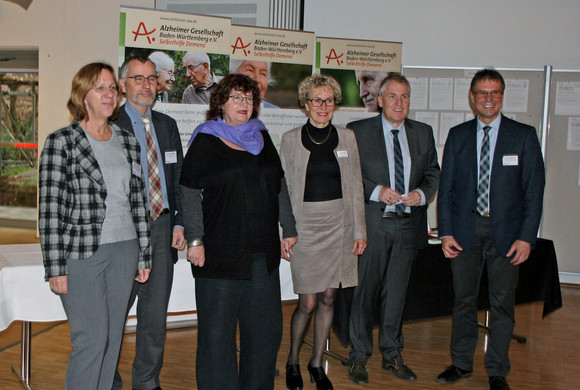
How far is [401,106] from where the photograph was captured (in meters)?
3.29

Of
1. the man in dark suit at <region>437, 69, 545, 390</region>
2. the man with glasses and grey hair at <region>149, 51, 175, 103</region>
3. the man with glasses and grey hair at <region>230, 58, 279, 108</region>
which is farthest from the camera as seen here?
the man with glasses and grey hair at <region>230, 58, 279, 108</region>

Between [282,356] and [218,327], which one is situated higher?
[218,327]

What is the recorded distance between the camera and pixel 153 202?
109 inches

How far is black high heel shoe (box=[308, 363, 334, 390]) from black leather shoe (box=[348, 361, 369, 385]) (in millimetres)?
239

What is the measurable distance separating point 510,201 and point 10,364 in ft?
10.6

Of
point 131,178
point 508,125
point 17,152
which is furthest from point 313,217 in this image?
point 17,152

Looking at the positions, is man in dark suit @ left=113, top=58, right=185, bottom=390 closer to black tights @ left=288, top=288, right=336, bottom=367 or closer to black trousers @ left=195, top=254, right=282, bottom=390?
black trousers @ left=195, top=254, right=282, bottom=390

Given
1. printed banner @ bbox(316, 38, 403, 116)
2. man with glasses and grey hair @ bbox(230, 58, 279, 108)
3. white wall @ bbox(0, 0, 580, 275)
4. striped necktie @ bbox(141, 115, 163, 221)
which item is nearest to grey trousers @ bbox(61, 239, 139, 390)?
striped necktie @ bbox(141, 115, 163, 221)

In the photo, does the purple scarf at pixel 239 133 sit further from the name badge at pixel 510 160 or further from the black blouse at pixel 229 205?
the name badge at pixel 510 160

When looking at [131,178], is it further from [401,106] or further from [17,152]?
[17,152]

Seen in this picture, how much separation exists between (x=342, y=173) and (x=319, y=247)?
0.43 metres

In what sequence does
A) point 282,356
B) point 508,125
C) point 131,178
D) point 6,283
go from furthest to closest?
point 282,356 < point 508,125 < point 6,283 < point 131,178

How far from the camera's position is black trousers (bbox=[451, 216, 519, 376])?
3.17m

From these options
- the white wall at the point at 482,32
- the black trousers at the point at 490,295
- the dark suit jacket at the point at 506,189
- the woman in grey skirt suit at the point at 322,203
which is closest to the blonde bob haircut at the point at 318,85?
the woman in grey skirt suit at the point at 322,203
